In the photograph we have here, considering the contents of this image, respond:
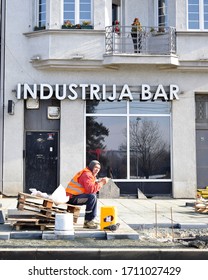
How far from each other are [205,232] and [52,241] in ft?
11.5

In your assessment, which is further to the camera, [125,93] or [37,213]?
[125,93]

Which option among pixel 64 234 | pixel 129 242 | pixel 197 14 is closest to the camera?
pixel 129 242

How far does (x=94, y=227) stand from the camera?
10.3m

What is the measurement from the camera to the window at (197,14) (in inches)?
713

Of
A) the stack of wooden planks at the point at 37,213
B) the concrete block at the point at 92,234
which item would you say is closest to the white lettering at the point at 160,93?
the stack of wooden planks at the point at 37,213

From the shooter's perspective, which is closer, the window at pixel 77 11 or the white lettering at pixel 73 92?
the white lettering at pixel 73 92

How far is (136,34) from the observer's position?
1792 centimetres

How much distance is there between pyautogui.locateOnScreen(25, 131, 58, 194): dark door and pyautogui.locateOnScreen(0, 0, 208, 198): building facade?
0.12 feet

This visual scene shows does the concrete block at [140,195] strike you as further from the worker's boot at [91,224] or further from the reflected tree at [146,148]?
the worker's boot at [91,224]

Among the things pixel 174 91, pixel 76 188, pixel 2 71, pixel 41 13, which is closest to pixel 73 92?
pixel 2 71

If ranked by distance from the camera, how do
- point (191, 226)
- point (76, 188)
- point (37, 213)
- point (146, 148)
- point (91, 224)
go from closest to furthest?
point (37, 213) → point (91, 224) → point (76, 188) → point (191, 226) → point (146, 148)

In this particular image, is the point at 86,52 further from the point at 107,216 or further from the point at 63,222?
the point at 63,222

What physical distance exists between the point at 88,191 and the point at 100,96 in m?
7.96

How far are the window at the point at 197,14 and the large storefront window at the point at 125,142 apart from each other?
3.47m
